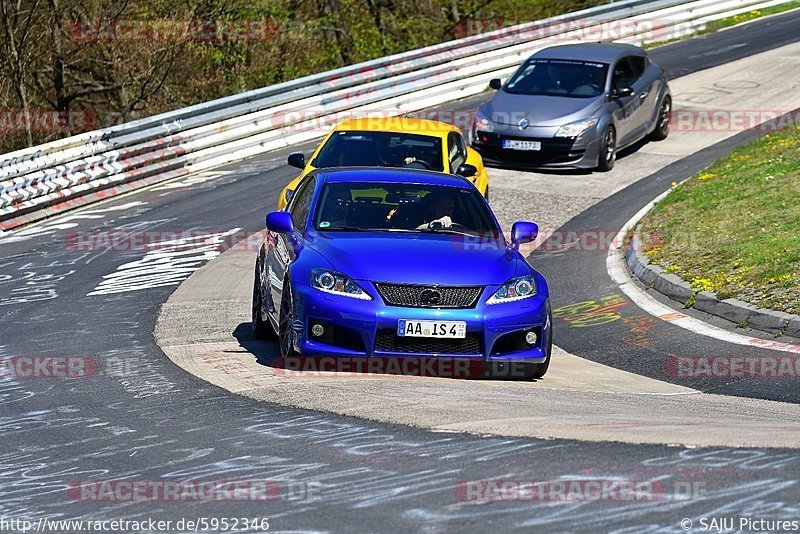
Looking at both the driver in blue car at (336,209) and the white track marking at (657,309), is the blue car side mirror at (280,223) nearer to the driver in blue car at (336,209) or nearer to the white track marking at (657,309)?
the driver in blue car at (336,209)

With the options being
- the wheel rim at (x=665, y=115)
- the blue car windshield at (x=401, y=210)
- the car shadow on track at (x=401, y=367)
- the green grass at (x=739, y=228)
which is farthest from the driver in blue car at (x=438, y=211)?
the wheel rim at (x=665, y=115)

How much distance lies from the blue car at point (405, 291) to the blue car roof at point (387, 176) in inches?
16.2

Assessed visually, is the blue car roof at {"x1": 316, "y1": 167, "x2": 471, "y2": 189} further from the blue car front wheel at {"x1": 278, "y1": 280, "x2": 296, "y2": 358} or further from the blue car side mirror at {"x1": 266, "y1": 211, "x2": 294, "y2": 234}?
the blue car front wheel at {"x1": 278, "y1": 280, "x2": 296, "y2": 358}

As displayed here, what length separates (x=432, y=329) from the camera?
927 cm

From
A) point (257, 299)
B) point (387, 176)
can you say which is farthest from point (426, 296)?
point (257, 299)

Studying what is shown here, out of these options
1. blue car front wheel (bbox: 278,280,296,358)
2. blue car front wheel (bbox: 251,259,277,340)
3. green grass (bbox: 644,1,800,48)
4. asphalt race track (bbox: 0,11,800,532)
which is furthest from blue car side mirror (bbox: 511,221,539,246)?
green grass (bbox: 644,1,800,48)

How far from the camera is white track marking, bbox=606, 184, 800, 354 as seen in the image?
11.2 metres

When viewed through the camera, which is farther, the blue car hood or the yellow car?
the yellow car

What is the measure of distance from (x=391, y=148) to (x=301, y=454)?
29.6ft

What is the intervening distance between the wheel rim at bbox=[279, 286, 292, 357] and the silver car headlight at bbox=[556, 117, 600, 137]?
1060 cm

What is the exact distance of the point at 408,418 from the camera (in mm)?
7609

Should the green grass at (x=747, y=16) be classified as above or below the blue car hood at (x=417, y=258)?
below

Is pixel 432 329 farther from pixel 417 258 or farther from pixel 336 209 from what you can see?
pixel 336 209

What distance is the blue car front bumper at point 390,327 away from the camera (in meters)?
9.27
